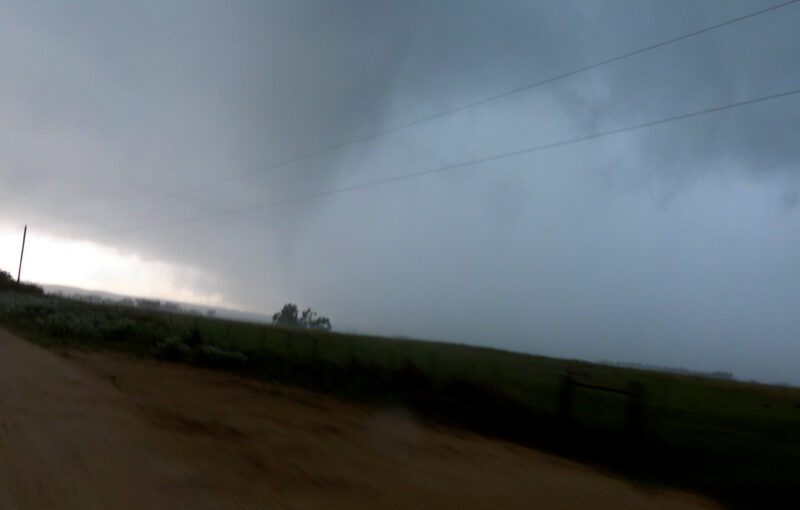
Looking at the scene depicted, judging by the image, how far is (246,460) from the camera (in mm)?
10852

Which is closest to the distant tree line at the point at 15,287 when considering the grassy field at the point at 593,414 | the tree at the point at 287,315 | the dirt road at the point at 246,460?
the tree at the point at 287,315

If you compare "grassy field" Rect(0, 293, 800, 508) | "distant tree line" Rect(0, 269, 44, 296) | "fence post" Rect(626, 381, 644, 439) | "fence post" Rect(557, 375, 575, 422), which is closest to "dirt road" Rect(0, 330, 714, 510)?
"grassy field" Rect(0, 293, 800, 508)

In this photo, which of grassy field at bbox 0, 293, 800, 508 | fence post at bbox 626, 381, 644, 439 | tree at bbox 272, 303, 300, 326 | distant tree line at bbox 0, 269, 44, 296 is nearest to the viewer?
grassy field at bbox 0, 293, 800, 508

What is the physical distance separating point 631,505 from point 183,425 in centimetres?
847

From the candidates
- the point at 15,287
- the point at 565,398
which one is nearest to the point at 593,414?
the point at 565,398

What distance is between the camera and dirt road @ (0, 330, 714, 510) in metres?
8.61

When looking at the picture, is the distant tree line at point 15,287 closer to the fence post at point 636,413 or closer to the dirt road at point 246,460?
the dirt road at point 246,460

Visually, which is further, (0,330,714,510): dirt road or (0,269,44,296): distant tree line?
(0,269,44,296): distant tree line

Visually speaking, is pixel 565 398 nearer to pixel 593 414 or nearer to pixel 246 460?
pixel 593 414

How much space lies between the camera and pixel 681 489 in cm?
1230

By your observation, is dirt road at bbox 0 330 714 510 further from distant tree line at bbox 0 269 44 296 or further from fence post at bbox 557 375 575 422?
distant tree line at bbox 0 269 44 296

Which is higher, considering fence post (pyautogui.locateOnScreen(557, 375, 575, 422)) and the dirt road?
fence post (pyautogui.locateOnScreen(557, 375, 575, 422))

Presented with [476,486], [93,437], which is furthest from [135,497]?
[476,486]

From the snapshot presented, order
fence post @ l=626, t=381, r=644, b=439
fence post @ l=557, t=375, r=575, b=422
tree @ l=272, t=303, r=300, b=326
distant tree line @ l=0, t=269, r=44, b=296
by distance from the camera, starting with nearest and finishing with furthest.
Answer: fence post @ l=626, t=381, r=644, b=439 < fence post @ l=557, t=375, r=575, b=422 < distant tree line @ l=0, t=269, r=44, b=296 < tree @ l=272, t=303, r=300, b=326
